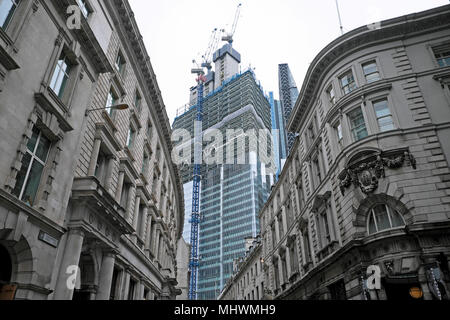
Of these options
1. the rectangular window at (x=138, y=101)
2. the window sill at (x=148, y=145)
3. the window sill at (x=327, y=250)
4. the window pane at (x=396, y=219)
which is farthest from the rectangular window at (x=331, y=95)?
the rectangular window at (x=138, y=101)

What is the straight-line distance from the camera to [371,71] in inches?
959

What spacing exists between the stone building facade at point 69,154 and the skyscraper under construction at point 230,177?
10473 cm

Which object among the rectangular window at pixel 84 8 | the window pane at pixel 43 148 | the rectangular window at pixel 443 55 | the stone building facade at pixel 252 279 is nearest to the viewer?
the window pane at pixel 43 148

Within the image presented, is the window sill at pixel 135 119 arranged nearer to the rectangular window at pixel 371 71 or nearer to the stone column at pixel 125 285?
the stone column at pixel 125 285

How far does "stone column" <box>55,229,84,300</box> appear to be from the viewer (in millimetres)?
13312

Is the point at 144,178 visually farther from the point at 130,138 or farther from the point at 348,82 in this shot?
the point at 348,82

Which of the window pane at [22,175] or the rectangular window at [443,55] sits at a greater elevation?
the rectangular window at [443,55]

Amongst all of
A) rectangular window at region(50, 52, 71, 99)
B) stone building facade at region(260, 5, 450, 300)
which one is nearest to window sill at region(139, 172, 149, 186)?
rectangular window at region(50, 52, 71, 99)

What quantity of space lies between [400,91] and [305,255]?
15994 mm

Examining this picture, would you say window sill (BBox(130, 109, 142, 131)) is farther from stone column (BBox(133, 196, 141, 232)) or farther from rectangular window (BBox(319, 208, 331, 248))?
rectangular window (BBox(319, 208, 331, 248))

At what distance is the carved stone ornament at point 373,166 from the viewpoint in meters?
20.1

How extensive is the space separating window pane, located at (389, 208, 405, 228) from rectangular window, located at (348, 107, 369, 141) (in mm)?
5618

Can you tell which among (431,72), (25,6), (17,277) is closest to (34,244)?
(17,277)

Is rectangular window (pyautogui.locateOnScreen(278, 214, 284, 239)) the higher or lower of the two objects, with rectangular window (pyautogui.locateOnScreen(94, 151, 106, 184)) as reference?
higher
